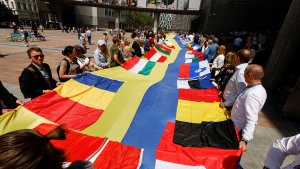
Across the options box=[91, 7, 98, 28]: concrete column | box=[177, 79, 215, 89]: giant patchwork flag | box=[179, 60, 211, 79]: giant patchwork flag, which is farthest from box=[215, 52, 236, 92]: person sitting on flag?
box=[91, 7, 98, 28]: concrete column

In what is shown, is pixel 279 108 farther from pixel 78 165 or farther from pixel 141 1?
pixel 141 1

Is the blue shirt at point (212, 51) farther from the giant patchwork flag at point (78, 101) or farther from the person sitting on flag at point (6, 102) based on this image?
the person sitting on flag at point (6, 102)

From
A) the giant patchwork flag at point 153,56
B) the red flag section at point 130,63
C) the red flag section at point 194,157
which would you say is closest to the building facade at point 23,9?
the giant patchwork flag at point 153,56

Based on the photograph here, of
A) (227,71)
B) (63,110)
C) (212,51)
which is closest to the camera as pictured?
(63,110)

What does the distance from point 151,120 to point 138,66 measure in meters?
3.19

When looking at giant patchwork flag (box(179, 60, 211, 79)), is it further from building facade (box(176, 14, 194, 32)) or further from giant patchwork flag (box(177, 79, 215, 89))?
building facade (box(176, 14, 194, 32))

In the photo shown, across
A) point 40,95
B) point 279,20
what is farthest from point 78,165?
point 279,20

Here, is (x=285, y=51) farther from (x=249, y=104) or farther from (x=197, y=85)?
(x=249, y=104)

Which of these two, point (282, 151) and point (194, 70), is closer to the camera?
point (282, 151)

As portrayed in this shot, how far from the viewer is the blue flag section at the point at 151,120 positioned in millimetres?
2324

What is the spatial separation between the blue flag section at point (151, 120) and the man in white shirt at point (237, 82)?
1094 mm

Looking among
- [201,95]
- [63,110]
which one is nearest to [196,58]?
[201,95]

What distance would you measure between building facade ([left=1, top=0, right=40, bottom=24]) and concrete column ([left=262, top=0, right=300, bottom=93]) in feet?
215

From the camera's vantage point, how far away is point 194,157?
195 cm
